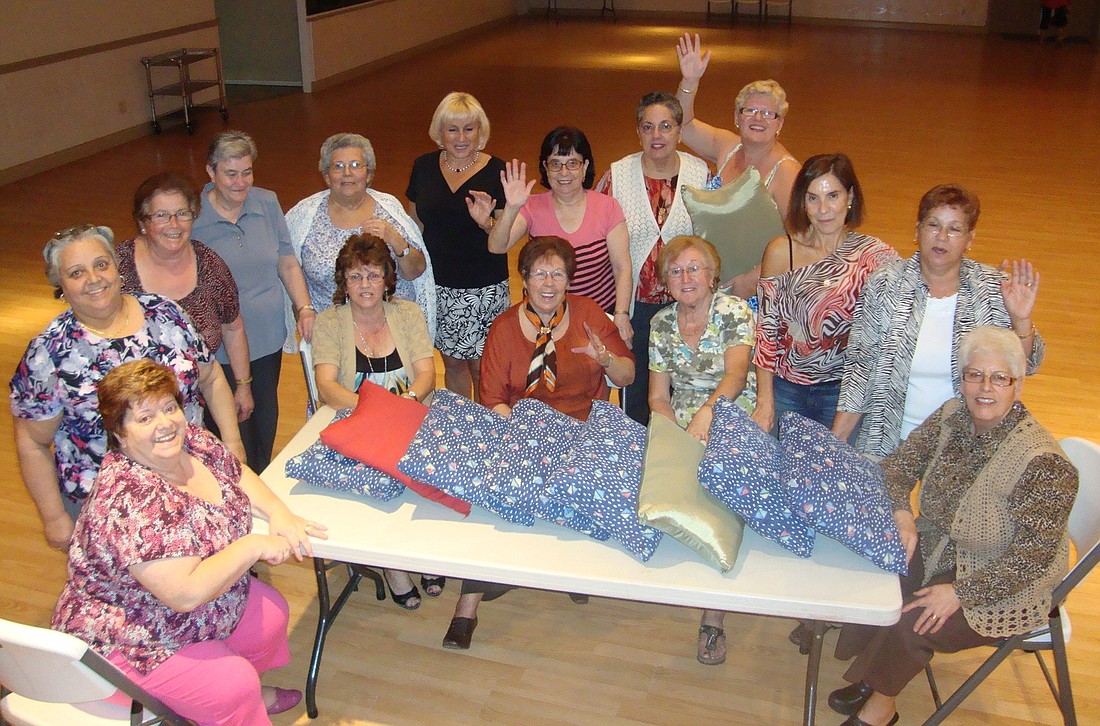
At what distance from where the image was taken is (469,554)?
271 cm

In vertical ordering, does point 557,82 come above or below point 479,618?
above

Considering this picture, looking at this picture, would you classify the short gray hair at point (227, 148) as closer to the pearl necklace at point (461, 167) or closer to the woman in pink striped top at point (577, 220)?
the pearl necklace at point (461, 167)

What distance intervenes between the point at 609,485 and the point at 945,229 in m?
1.36

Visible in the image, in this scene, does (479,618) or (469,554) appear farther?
(479,618)

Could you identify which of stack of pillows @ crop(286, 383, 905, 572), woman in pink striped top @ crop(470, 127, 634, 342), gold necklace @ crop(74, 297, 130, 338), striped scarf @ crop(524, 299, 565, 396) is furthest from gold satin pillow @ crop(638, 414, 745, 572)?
gold necklace @ crop(74, 297, 130, 338)

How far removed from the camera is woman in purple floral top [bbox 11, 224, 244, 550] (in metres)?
2.80

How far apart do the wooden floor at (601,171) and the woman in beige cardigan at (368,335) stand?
35.3 inches

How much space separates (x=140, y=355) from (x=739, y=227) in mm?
2322

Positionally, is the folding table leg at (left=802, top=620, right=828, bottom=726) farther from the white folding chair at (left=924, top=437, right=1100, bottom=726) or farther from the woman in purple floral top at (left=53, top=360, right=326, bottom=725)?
the woman in purple floral top at (left=53, top=360, right=326, bottom=725)

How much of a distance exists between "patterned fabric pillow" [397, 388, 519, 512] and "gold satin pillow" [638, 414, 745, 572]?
389 millimetres

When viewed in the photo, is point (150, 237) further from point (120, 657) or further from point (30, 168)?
point (30, 168)

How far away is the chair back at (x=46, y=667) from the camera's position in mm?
2139

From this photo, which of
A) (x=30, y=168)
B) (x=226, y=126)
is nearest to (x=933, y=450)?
(x=30, y=168)

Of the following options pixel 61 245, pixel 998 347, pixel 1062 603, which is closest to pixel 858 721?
pixel 1062 603
